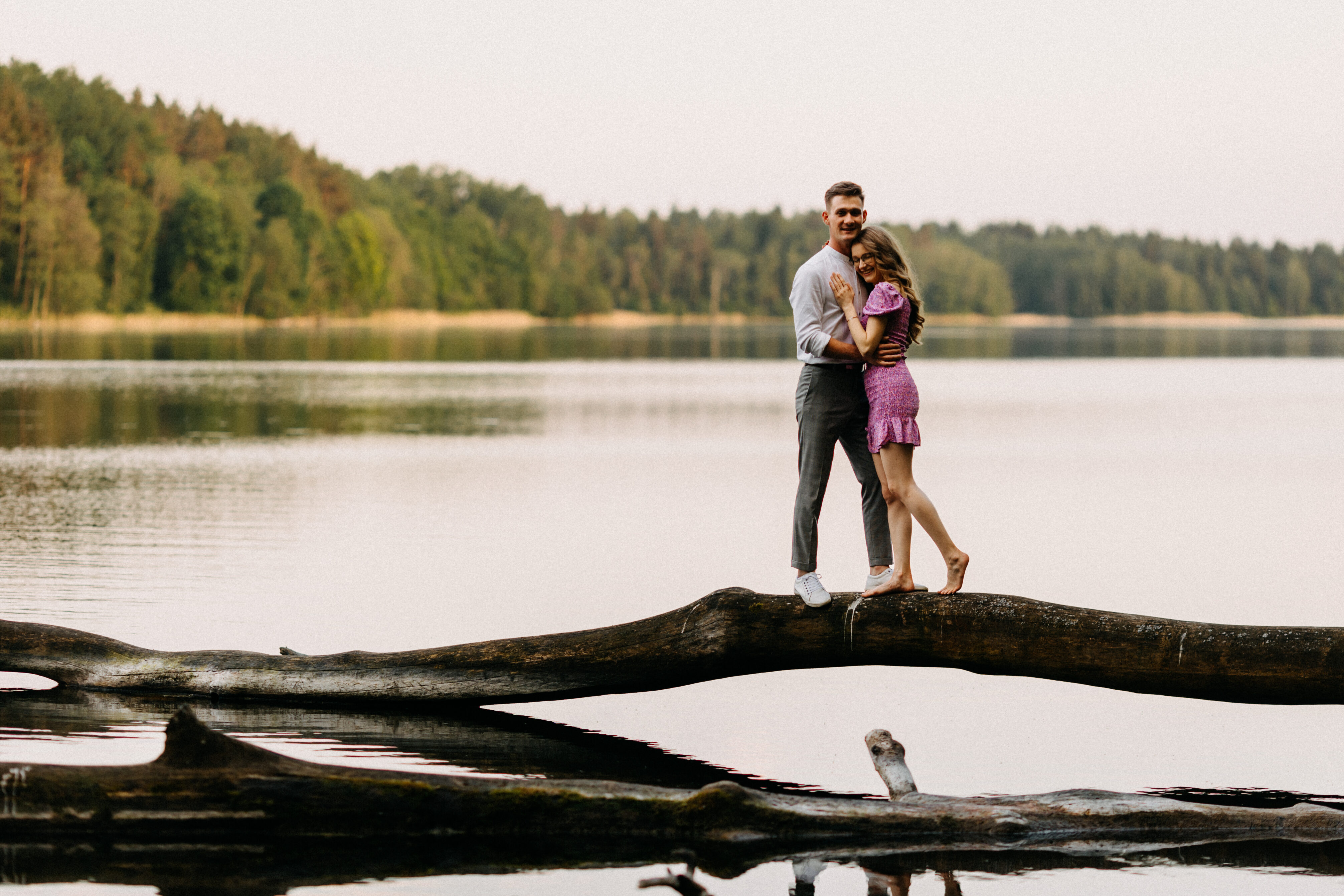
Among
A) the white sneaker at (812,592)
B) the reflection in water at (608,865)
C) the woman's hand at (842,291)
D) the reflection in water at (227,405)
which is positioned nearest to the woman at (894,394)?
the woman's hand at (842,291)

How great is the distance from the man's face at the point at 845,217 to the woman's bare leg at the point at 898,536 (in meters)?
1.26

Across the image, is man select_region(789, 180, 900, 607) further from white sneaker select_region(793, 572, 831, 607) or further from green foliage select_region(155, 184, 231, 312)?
green foliage select_region(155, 184, 231, 312)

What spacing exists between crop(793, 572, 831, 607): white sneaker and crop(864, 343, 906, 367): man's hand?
1.25 m

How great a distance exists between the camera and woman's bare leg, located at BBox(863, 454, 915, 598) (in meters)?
8.50

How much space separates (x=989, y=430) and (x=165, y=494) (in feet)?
63.9

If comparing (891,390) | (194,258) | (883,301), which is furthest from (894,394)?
(194,258)

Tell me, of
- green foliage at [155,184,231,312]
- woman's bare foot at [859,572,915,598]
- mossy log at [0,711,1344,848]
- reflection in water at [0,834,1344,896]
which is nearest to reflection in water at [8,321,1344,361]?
green foliage at [155,184,231,312]

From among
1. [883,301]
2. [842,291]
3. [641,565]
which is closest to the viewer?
[883,301]

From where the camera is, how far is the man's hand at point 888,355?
27.7 ft

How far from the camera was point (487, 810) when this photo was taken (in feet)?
22.2

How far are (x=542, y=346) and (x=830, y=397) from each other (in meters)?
98.6

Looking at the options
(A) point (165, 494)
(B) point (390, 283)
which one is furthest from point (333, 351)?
(B) point (390, 283)

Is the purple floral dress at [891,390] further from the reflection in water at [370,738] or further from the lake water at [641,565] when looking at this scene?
the reflection in water at [370,738]

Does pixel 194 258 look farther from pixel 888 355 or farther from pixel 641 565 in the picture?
pixel 888 355
